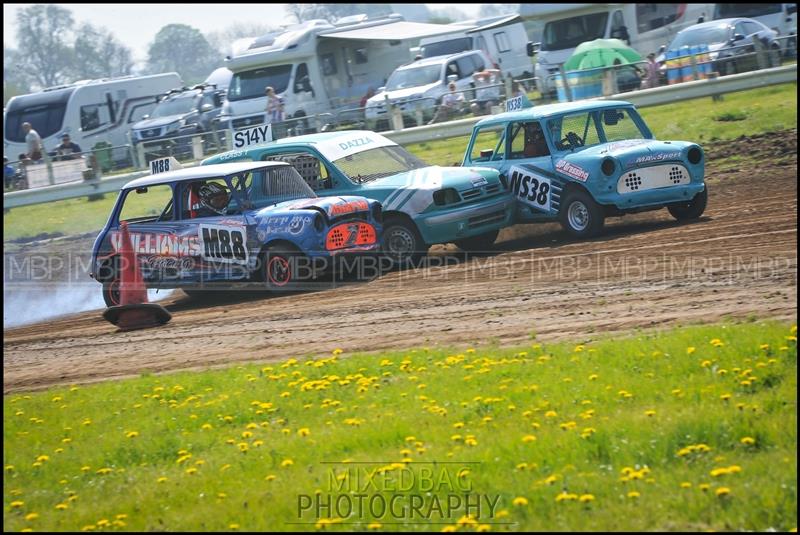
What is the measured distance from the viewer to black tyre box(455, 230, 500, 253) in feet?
46.4

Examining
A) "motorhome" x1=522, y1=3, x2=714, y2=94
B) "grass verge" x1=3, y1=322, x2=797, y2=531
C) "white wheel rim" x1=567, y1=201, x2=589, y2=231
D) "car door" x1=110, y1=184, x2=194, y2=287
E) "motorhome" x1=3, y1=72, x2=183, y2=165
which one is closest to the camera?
"grass verge" x1=3, y1=322, x2=797, y2=531

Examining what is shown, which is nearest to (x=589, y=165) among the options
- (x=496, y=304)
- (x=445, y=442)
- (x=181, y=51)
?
(x=496, y=304)

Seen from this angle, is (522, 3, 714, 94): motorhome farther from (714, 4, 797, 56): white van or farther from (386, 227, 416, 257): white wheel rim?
(386, 227, 416, 257): white wheel rim

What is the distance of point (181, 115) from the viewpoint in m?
31.6

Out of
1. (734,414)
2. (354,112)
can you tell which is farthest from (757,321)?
(354,112)

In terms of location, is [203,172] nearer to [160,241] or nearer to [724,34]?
[160,241]

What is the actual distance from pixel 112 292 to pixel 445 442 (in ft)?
25.0

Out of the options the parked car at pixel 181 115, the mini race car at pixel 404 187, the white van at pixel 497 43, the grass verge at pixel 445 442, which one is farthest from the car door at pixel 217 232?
the white van at pixel 497 43

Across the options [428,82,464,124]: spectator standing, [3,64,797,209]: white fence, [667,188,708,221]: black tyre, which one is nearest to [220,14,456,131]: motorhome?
[3,64,797,209]: white fence

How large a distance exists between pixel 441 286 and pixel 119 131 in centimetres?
2371

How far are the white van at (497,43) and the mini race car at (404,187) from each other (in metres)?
19.3

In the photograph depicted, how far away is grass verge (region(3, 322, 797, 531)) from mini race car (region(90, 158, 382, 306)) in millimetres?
Result: 3754

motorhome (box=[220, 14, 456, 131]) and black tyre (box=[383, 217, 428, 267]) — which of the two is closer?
black tyre (box=[383, 217, 428, 267])

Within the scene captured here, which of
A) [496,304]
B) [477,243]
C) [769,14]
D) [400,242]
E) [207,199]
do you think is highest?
[769,14]
